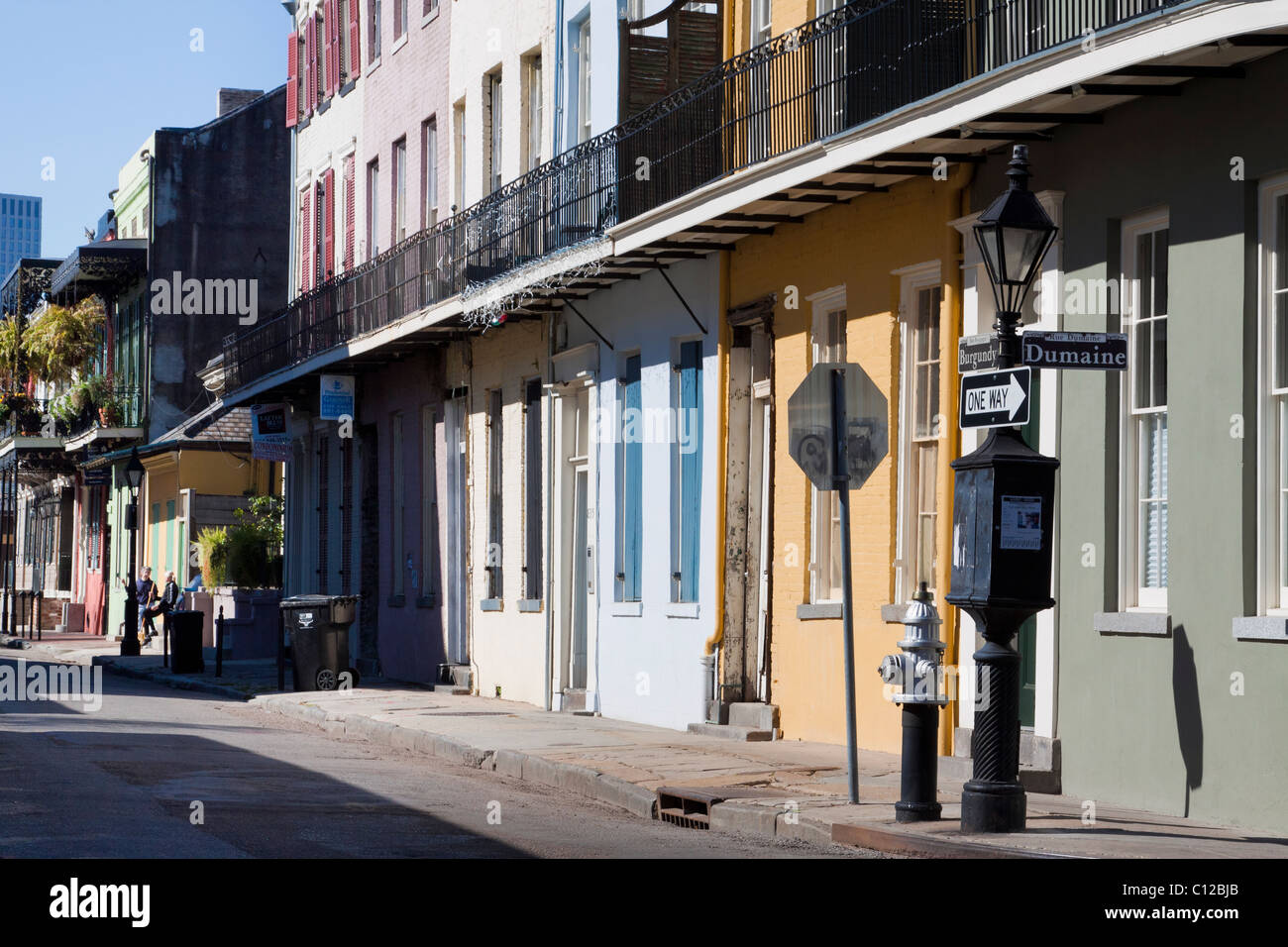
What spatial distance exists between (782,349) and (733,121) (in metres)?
2.04

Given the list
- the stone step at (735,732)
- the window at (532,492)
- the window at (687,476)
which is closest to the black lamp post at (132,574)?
the window at (532,492)

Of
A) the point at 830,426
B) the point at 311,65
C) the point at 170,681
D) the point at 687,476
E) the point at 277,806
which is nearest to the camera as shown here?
the point at 277,806

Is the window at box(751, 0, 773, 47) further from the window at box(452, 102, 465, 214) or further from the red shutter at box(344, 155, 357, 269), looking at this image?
the red shutter at box(344, 155, 357, 269)

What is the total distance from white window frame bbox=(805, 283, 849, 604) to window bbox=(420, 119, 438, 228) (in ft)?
37.0

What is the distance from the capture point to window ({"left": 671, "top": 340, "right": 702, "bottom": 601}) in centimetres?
1900

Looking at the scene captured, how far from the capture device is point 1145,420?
1266 cm

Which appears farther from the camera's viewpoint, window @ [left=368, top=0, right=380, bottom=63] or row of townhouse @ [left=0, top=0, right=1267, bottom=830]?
window @ [left=368, top=0, right=380, bottom=63]

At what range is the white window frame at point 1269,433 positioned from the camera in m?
11.4

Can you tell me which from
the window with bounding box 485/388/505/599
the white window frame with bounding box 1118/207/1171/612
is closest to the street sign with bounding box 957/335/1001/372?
the white window frame with bounding box 1118/207/1171/612

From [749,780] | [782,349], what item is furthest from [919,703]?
[782,349]

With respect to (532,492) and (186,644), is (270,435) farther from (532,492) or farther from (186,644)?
(532,492)

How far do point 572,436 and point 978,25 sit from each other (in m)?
9.12

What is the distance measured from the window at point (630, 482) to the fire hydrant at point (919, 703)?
8.80 meters

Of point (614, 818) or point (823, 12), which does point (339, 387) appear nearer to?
point (823, 12)
